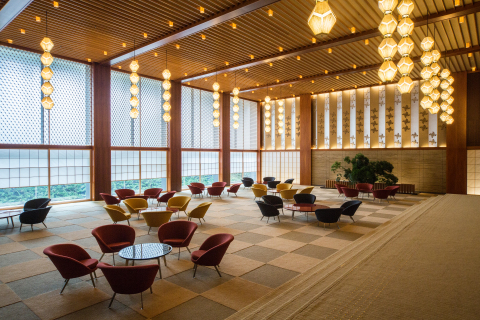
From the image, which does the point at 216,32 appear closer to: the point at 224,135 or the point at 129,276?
the point at 129,276

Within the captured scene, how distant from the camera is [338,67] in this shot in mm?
12789

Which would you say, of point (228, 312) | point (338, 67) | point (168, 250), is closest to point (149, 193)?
point (168, 250)

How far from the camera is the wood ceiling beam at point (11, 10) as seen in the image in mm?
6668

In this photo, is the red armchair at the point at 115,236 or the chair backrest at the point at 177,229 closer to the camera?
the red armchair at the point at 115,236

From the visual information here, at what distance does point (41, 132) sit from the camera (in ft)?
35.0

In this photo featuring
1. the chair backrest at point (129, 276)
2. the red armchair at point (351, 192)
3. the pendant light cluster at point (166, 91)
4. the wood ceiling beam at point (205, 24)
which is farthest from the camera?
the red armchair at point (351, 192)

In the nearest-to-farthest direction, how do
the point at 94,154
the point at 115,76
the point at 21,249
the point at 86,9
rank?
the point at 21,249, the point at 86,9, the point at 94,154, the point at 115,76

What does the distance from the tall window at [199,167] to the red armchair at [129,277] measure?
12132 mm

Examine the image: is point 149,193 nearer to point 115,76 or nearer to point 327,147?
point 115,76

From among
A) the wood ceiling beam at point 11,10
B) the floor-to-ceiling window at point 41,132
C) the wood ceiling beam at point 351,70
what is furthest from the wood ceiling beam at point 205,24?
the wood ceiling beam at point 351,70

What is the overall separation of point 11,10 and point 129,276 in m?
7.34

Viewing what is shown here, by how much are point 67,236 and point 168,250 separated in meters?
3.62

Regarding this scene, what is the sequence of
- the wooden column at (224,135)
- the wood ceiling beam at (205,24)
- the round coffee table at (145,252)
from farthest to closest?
the wooden column at (224,135)
the wood ceiling beam at (205,24)
the round coffee table at (145,252)

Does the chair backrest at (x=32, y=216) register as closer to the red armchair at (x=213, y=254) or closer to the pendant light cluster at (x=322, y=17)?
the red armchair at (x=213, y=254)
